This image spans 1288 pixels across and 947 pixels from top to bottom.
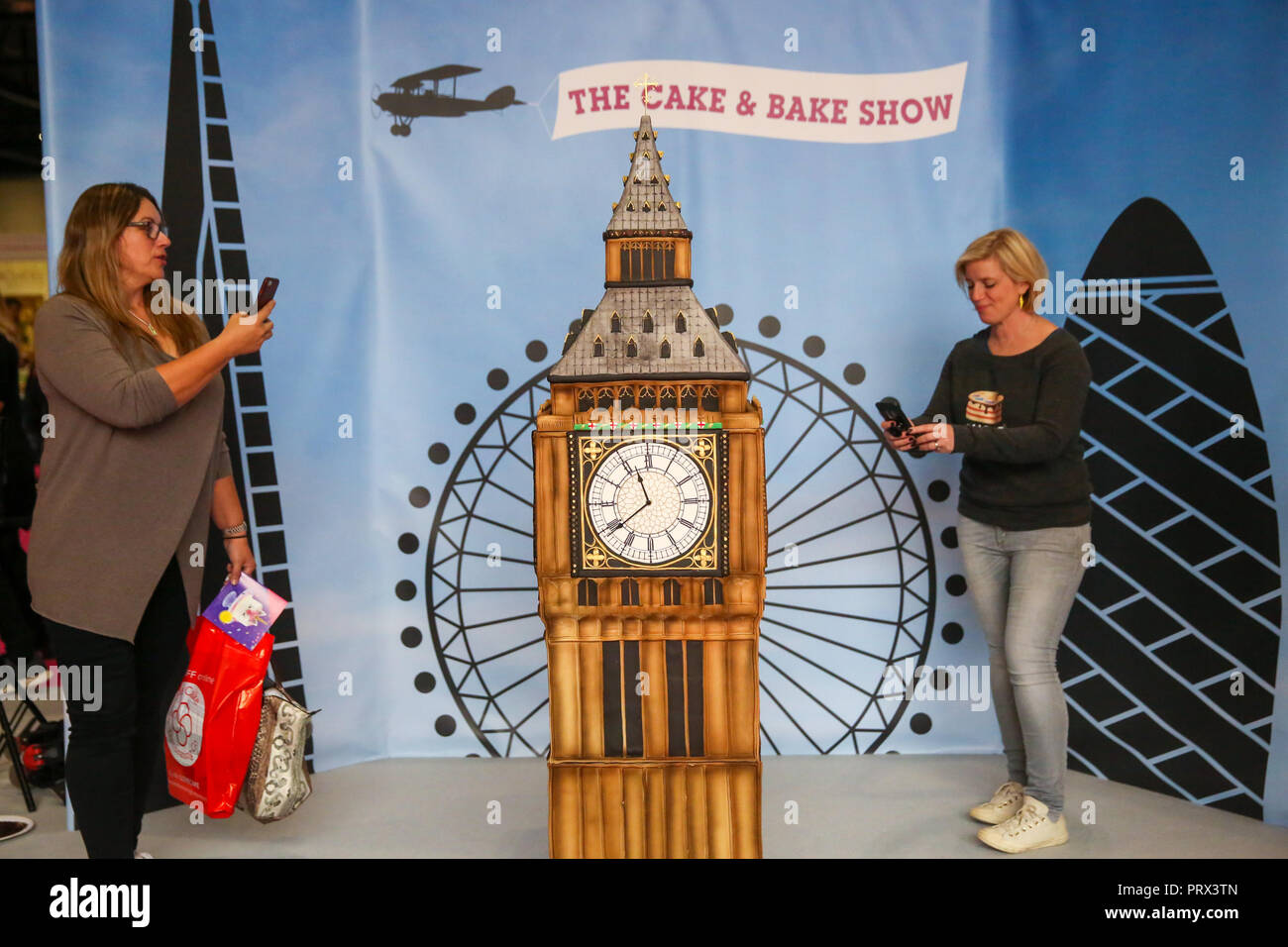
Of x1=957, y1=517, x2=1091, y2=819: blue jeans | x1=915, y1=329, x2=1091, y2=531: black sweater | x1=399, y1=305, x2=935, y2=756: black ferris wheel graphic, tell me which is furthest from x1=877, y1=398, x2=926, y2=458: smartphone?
x1=399, y1=305, x2=935, y2=756: black ferris wheel graphic

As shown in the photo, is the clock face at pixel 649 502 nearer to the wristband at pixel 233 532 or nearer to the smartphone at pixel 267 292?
the smartphone at pixel 267 292

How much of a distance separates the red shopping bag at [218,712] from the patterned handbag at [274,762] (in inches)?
1.8

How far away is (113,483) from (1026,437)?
2286 millimetres

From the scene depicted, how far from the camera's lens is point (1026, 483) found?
2527 millimetres

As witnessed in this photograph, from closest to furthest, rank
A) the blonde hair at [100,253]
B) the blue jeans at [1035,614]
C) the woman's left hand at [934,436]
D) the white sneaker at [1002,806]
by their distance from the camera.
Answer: the blonde hair at [100,253]
the woman's left hand at [934,436]
the blue jeans at [1035,614]
the white sneaker at [1002,806]

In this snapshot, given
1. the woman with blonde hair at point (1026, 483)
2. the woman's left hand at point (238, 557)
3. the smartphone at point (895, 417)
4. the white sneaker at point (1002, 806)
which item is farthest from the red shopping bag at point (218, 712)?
the white sneaker at point (1002, 806)

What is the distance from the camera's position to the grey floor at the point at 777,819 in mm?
2602

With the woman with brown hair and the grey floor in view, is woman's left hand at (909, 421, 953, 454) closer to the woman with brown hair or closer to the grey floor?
the grey floor

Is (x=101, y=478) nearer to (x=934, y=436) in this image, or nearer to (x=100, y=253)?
(x=100, y=253)

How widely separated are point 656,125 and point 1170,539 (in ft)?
7.36

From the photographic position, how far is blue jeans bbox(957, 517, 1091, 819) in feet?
8.22

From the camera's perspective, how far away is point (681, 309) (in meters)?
2.25
